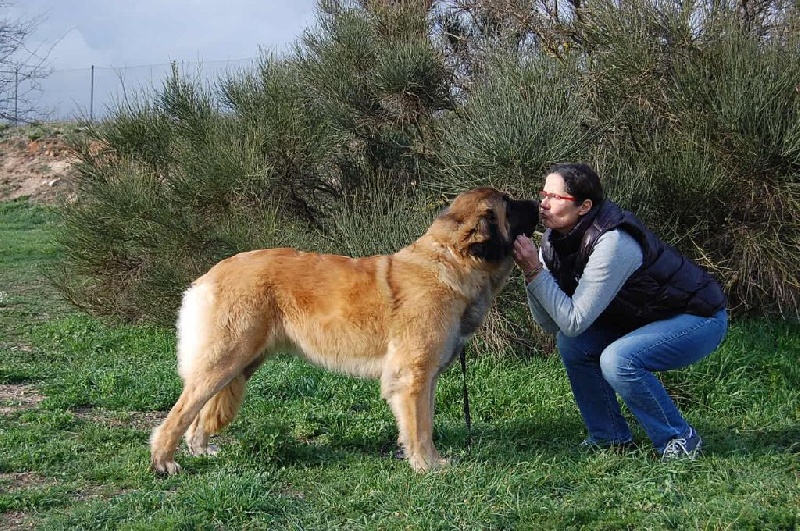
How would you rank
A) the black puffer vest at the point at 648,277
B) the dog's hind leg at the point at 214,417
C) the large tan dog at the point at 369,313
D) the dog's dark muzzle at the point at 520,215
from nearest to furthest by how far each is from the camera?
1. the black puffer vest at the point at 648,277
2. the large tan dog at the point at 369,313
3. the dog's dark muzzle at the point at 520,215
4. the dog's hind leg at the point at 214,417

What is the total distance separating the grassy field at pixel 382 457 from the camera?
3.41 m

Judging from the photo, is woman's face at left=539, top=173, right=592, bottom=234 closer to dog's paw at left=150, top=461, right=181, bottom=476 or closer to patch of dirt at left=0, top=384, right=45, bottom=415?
dog's paw at left=150, top=461, right=181, bottom=476

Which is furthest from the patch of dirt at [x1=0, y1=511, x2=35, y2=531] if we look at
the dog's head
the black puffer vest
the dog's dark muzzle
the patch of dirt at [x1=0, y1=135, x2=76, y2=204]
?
the patch of dirt at [x1=0, y1=135, x2=76, y2=204]

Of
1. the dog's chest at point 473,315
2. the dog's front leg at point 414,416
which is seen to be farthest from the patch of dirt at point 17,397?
the dog's chest at point 473,315

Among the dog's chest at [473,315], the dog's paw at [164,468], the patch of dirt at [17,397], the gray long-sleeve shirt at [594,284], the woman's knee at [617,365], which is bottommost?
the patch of dirt at [17,397]

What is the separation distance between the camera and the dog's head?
4.24 metres

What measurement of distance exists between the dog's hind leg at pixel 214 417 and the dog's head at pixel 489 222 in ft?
4.72

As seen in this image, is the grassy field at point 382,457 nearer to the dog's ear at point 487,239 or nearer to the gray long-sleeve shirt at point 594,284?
the gray long-sleeve shirt at point 594,284

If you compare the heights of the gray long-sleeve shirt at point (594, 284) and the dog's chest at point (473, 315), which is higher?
the gray long-sleeve shirt at point (594, 284)

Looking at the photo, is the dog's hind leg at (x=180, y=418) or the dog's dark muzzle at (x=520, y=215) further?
the dog's dark muzzle at (x=520, y=215)

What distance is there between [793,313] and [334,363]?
486 cm

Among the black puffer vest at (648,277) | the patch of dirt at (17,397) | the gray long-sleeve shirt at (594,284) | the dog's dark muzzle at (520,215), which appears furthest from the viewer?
the patch of dirt at (17,397)

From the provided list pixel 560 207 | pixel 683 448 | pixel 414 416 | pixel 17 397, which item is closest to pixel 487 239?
pixel 560 207

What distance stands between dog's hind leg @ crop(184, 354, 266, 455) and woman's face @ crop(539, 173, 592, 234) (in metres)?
1.93
